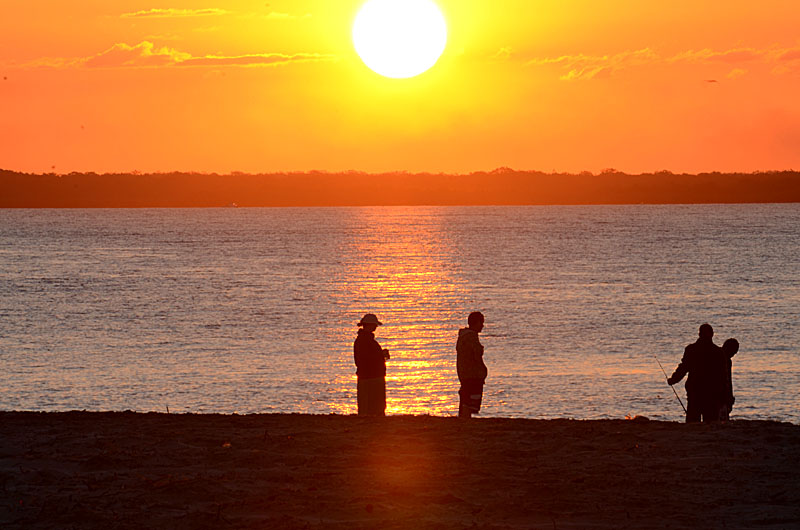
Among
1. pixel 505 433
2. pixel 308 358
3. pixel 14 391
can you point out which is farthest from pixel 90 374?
pixel 505 433

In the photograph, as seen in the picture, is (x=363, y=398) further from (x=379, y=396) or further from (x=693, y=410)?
(x=693, y=410)

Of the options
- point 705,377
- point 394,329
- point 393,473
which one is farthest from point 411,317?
point 393,473

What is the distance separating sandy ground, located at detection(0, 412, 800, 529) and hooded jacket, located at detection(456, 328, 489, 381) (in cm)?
90

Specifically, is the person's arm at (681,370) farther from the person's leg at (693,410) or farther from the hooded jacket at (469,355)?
the hooded jacket at (469,355)

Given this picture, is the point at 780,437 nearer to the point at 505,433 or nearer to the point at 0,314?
the point at 505,433

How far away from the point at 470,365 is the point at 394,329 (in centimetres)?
3504

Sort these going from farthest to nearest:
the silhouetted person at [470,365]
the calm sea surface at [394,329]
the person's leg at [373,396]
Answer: the calm sea surface at [394,329] < the person's leg at [373,396] < the silhouetted person at [470,365]

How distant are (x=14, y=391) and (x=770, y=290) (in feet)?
179

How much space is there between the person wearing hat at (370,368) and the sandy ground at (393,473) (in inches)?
49.6

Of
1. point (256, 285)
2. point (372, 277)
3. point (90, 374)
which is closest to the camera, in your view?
point (90, 374)

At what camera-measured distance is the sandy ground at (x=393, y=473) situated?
838 centimetres

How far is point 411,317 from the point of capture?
54.2 meters

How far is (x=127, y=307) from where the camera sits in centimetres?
6184

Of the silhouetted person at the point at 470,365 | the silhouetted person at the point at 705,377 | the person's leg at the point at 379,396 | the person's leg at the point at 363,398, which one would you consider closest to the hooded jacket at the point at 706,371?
the silhouetted person at the point at 705,377
